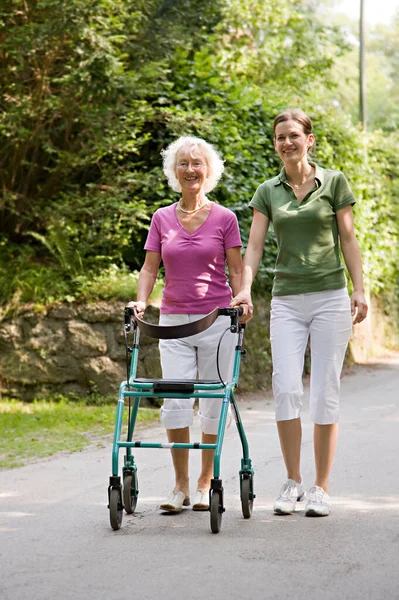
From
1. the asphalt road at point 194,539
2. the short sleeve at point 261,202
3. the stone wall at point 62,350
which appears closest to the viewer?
the asphalt road at point 194,539

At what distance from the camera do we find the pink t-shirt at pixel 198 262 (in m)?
5.50

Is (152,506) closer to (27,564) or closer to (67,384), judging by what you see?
(27,564)

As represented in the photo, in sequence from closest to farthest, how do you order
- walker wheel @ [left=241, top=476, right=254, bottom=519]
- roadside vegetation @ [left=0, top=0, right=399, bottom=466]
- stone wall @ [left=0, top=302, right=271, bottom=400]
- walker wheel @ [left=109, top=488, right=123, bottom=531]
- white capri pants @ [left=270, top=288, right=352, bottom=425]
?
walker wheel @ [left=109, top=488, right=123, bottom=531] < walker wheel @ [left=241, top=476, right=254, bottom=519] < white capri pants @ [left=270, top=288, right=352, bottom=425] < roadside vegetation @ [left=0, top=0, right=399, bottom=466] < stone wall @ [left=0, top=302, right=271, bottom=400]

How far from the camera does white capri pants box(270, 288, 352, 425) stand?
5.48 meters

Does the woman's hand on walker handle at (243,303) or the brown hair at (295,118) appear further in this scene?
the brown hair at (295,118)

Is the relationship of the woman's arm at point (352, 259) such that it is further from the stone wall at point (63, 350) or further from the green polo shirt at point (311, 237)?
the stone wall at point (63, 350)

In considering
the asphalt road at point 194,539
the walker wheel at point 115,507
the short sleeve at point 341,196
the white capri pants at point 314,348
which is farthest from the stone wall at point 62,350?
the walker wheel at point 115,507

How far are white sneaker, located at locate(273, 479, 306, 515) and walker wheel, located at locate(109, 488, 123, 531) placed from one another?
3.00ft

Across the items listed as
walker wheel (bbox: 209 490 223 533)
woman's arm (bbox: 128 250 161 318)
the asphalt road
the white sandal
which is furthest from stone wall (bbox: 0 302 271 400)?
walker wheel (bbox: 209 490 223 533)

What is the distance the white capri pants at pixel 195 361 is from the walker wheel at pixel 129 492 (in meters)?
0.38

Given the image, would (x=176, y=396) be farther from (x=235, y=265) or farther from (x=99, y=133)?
(x=99, y=133)

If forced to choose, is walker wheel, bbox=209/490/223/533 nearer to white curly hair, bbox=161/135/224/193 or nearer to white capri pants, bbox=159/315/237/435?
white capri pants, bbox=159/315/237/435

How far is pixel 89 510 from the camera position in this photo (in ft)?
18.5

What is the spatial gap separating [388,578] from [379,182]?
12.5 meters
